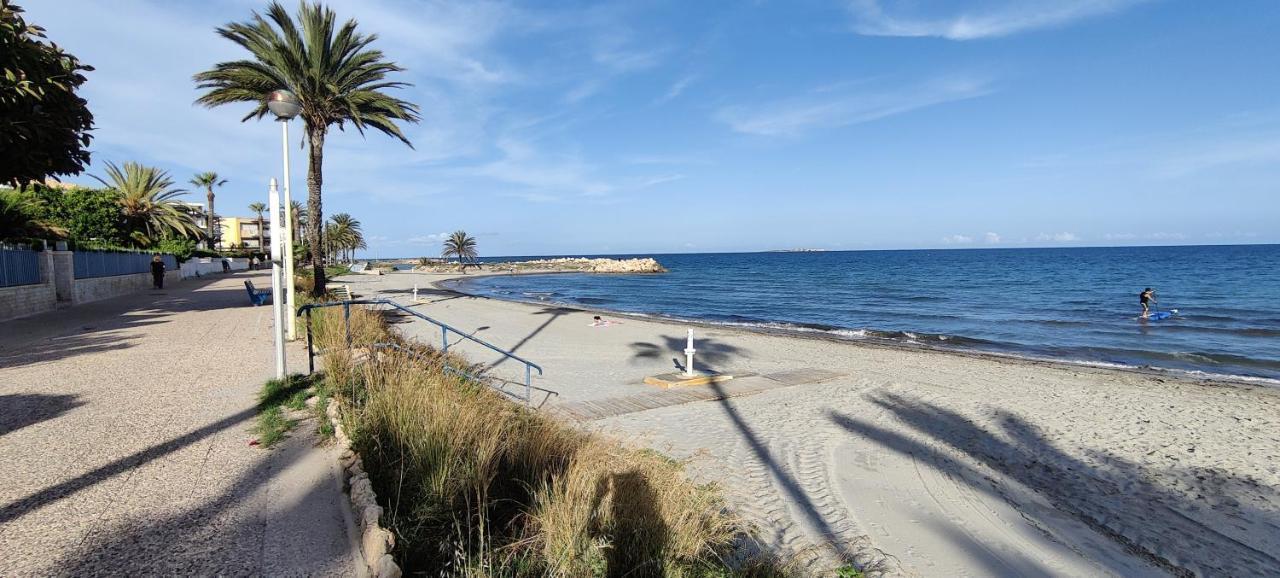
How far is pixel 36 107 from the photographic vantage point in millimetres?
10633

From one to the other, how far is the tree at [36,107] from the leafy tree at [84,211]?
25.1 metres

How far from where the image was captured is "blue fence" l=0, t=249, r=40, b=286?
14.4 meters

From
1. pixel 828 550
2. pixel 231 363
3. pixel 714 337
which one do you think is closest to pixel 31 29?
pixel 231 363

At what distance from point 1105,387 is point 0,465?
16.7 meters

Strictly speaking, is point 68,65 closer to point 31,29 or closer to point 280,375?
point 31,29

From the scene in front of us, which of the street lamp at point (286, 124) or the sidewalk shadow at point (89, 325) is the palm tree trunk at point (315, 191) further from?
the street lamp at point (286, 124)

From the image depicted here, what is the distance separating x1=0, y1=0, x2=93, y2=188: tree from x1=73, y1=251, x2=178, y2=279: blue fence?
29.0ft

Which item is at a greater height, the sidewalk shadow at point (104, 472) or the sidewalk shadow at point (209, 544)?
the sidewalk shadow at point (104, 472)

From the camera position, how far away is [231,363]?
9039mm

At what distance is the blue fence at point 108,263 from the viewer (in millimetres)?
19453

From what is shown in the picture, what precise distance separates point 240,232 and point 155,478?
121 meters

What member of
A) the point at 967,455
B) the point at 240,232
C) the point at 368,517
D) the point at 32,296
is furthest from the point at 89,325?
the point at 240,232

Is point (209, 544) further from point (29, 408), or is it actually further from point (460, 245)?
point (460, 245)

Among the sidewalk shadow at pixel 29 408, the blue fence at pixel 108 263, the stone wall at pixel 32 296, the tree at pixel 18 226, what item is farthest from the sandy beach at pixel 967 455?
the tree at pixel 18 226
